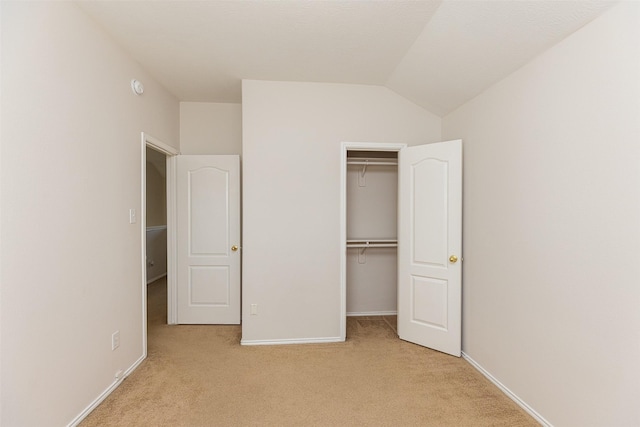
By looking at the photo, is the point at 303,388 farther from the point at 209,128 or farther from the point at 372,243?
the point at 209,128

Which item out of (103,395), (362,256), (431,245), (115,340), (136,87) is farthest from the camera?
(362,256)

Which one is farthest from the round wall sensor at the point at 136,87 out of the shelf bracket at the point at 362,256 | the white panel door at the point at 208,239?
the shelf bracket at the point at 362,256

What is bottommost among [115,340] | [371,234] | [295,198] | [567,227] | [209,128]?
[115,340]

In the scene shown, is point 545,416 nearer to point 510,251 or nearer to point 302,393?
point 510,251

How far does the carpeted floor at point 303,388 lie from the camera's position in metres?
2.04

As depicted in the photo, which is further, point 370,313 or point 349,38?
point 370,313

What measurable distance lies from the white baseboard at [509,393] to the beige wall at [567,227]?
3 cm

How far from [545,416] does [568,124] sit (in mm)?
1811

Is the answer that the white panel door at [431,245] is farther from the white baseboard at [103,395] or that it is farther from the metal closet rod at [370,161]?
the white baseboard at [103,395]

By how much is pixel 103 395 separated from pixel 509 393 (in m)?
2.94

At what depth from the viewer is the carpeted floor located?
2.04 metres

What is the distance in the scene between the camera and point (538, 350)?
6.64 feet

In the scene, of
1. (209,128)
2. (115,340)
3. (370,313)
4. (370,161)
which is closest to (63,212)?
(115,340)

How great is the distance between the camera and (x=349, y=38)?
2.41 m
